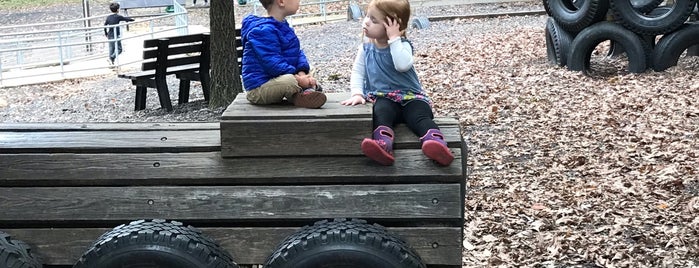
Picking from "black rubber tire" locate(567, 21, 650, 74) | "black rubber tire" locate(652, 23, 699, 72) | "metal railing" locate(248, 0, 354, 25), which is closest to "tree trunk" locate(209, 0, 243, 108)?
"black rubber tire" locate(567, 21, 650, 74)

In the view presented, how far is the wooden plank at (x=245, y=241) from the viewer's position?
3.58m

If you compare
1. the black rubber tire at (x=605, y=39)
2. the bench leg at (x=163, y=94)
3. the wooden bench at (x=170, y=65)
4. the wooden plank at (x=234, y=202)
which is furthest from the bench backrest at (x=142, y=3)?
the wooden plank at (x=234, y=202)

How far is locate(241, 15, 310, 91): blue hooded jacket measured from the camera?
4141 millimetres

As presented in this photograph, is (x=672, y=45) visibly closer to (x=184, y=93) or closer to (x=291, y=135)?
(x=184, y=93)

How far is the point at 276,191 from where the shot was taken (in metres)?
3.62

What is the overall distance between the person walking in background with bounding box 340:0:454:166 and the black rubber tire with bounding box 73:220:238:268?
2.69 ft

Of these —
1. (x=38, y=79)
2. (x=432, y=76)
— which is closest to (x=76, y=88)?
(x=38, y=79)

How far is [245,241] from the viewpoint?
364cm

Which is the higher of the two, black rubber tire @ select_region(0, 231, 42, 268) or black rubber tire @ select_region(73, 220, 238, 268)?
black rubber tire @ select_region(73, 220, 238, 268)

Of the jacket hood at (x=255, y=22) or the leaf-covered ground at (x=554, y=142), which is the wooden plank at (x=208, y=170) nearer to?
the jacket hood at (x=255, y=22)

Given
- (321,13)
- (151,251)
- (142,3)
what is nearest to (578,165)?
(151,251)

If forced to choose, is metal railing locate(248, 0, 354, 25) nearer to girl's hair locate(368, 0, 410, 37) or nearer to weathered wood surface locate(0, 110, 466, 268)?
girl's hair locate(368, 0, 410, 37)

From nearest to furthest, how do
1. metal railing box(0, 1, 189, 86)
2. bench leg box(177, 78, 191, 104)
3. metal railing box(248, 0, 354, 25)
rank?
bench leg box(177, 78, 191, 104), metal railing box(0, 1, 189, 86), metal railing box(248, 0, 354, 25)

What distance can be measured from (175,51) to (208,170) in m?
7.51
